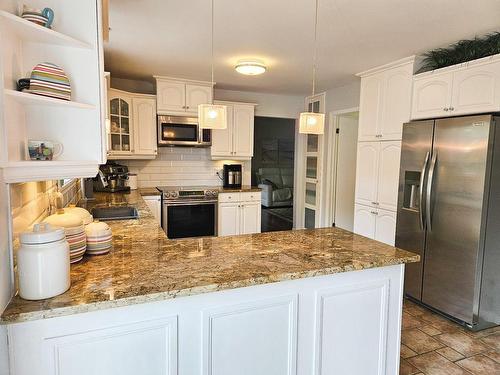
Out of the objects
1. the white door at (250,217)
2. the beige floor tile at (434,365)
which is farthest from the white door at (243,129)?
the beige floor tile at (434,365)

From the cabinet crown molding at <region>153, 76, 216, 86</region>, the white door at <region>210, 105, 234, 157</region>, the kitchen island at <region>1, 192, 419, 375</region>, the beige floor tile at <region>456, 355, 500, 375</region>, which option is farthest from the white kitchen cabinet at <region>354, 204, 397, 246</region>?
the cabinet crown molding at <region>153, 76, 216, 86</region>

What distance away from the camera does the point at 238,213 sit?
458 cm

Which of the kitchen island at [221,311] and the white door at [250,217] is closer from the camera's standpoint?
the kitchen island at [221,311]

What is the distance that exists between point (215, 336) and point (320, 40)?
2.60 m

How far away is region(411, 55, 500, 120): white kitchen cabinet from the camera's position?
8.38 feet

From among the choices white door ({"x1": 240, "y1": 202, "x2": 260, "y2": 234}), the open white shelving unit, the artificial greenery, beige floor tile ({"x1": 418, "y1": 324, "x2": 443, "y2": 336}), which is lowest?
beige floor tile ({"x1": 418, "y1": 324, "x2": 443, "y2": 336})

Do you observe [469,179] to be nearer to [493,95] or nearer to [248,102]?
[493,95]

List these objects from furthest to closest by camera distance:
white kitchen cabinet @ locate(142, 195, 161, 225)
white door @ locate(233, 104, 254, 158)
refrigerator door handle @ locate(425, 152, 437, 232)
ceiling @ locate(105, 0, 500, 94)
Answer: white door @ locate(233, 104, 254, 158) < white kitchen cabinet @ locate(142, 195, 161, 225) < refrigerator door handle @ locate(425, 152, 437, 232) < ceiling @ locate(105, 0, 500, 94)

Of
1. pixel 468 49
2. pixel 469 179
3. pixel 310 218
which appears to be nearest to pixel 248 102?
pixel 310 218

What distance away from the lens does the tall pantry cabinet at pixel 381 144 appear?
3.34 m

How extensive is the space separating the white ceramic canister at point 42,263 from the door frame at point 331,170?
432cm

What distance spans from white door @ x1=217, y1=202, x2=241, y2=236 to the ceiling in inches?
71.2

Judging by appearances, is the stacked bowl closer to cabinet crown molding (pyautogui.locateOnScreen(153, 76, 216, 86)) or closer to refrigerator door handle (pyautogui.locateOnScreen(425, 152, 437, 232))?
refrigerator door handle (pyautogui.locateOnScreen(425, 152, 437, 232))

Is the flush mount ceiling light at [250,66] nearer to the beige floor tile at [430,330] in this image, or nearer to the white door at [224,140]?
the white door at [224,140]
